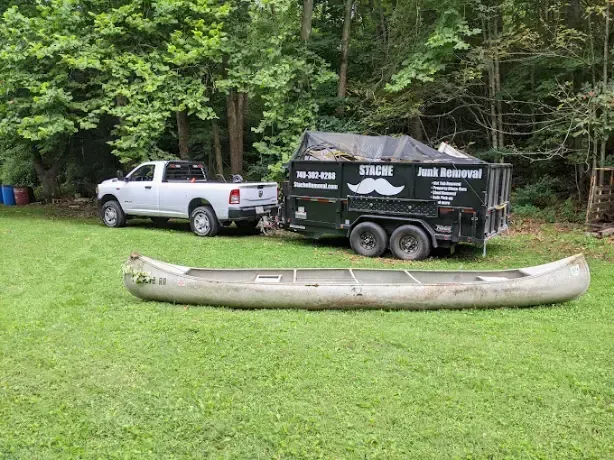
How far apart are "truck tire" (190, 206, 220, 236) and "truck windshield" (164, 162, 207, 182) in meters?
1.21

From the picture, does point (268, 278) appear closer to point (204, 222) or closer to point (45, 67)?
point (204, 222)

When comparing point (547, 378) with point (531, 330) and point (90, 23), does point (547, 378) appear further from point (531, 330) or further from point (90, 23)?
point (90, 23)

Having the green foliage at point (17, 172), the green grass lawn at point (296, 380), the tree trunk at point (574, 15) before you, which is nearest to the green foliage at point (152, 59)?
the green grass lawn at point (296, 380)

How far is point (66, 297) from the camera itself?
6.81 m

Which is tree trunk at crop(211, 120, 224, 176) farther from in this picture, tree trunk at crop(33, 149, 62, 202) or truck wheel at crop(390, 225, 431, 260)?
truck wheel at crop(390, 225, 431, 260)

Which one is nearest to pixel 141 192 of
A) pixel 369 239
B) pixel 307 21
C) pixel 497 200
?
pixel 369 239

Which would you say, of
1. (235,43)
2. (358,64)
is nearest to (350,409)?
(235,43)

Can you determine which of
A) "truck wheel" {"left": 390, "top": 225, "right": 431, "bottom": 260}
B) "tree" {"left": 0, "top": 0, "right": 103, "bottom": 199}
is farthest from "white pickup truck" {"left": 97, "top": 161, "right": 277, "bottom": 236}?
"truck wheel" {"left": 390, "top": 225, "right": 431, "bottom": 260}

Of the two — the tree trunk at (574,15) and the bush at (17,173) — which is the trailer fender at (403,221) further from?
the bush at (17,173)

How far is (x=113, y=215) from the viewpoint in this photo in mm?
14133

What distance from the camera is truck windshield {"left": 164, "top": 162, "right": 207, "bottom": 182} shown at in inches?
521

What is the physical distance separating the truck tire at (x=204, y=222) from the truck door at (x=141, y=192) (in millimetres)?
1317

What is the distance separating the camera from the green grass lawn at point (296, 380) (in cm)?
350

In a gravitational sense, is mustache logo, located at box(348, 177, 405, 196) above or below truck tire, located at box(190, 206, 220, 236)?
above
